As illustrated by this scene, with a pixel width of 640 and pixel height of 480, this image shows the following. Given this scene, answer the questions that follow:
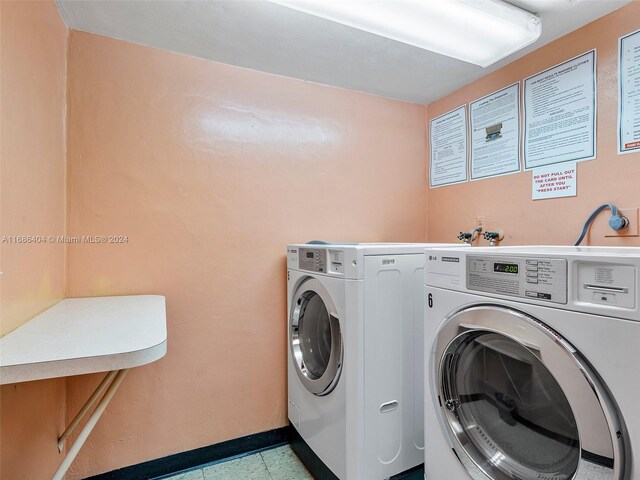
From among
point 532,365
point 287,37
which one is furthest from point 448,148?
point 532,365

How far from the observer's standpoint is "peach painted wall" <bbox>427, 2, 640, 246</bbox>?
1385mm

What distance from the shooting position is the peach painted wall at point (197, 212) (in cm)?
156

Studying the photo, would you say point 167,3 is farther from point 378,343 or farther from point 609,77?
point 609,77

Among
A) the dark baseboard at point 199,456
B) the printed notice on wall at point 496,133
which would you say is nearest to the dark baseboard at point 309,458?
the dark baseboard at point 199,456

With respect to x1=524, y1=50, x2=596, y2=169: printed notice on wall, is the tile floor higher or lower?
lower

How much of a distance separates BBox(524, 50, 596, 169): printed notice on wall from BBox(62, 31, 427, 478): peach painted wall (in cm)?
105

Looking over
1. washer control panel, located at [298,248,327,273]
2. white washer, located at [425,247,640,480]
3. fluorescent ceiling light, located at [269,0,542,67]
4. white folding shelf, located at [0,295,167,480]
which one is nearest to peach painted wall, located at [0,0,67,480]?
white folding shelf, located at [0,295,167,480]

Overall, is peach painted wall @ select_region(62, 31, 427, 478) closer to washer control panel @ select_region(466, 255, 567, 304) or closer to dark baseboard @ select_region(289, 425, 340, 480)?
dark baseboard @ select_region(289, 425, 340, 480)

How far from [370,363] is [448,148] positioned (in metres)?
1.66

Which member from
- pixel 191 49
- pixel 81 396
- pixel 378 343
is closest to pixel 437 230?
pixel 378 343

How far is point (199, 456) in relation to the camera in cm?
173

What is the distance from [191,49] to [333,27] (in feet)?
2.57

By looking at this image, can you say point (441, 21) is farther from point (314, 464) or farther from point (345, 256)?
point (314, 464)

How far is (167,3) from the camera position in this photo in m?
1.36
